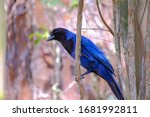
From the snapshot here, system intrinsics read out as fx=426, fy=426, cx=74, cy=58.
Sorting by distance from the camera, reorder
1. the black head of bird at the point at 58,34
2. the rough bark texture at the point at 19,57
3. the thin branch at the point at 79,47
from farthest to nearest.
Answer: the rough bark texture at the point at 19,57, the black head of bird at the point at 58,34, the thin branch at the point at 79,47

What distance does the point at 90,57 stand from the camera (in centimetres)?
112

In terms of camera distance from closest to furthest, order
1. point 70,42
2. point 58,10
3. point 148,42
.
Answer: point 148,42
point 70,42
point 58,10

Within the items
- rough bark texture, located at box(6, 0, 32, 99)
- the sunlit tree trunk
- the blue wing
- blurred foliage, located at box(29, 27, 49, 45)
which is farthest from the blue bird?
rough bark texture, located at box(6, 0, 32, 99)

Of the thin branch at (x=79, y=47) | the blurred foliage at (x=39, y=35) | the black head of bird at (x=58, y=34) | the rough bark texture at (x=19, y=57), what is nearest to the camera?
the thin branch at (x=79, y=47)

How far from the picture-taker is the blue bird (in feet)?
3.57

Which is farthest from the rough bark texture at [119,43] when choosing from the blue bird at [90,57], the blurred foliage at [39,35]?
the blurred foliage at [39,35]

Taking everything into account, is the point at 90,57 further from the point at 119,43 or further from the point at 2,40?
the point at 2,40

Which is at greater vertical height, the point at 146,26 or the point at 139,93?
the point at 146,26

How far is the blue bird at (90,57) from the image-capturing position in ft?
3.57

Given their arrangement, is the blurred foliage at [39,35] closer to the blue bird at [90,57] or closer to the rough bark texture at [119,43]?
the blue bird at [90,57]

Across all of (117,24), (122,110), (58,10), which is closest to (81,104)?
(122,110)

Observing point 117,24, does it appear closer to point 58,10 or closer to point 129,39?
point 129,39

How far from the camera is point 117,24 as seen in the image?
1.02 m

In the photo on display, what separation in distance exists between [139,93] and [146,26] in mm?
158
